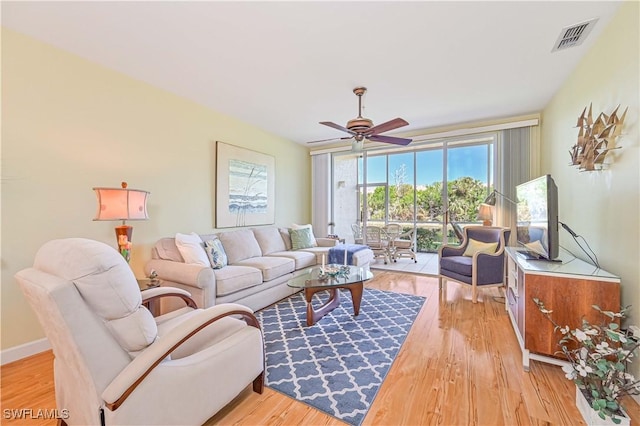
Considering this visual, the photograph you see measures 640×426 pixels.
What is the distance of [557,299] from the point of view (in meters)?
Result: 1.95

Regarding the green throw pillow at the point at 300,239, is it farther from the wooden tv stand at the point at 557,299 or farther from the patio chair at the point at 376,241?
the wooden tv stand at the point at 557,299

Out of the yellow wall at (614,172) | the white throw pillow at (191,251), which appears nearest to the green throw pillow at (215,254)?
the white throw pillow at (191,251)

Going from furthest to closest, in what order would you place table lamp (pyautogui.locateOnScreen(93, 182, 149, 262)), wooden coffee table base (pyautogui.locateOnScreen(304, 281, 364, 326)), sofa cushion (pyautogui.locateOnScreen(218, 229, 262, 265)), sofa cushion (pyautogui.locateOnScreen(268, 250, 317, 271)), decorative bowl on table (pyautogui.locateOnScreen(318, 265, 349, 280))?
sofa cushion (pyautogui.locateOnScreen(268, 250, 317, 271))
sofa cushion (pyautogui.locateOnScreen(218, 229, 262, 265))
decorative bowl on table (pyautogui.locateOnScreen(318, 265, 349, 280))
wooden coffee table base (pyautogui.locateOnScreen(304, 281, 364, 326))
table lamp (pyautogui.locateOnScreen(93, 182, 149, 262))

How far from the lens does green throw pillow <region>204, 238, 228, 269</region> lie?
3188mm

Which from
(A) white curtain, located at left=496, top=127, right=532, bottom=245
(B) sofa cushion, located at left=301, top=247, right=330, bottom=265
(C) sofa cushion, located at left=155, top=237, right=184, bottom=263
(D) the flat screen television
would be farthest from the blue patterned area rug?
(A) white curtain, located at left=496, top=127, right=532, bottom=245

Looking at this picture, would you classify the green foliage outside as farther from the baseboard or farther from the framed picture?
the baseboard

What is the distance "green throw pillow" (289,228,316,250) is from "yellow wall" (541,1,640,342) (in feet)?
11.2

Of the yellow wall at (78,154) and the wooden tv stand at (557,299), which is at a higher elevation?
the yellow wall at (78,154)

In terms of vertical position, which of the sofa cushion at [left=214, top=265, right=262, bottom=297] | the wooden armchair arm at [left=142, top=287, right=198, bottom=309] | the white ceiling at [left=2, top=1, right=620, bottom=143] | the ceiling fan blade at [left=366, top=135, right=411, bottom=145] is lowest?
the sofa cushion at [left=214, top=265, right=262, bottom=297]

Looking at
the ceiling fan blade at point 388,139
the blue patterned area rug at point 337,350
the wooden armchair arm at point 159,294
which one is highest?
the ceiling fan blade at point 388,139

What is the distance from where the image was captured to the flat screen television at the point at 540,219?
2.19 m

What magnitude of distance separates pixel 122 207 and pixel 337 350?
7.27 feet

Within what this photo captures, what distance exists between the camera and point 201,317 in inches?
56.7

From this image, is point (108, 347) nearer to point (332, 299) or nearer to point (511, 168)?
point (332, 299)
